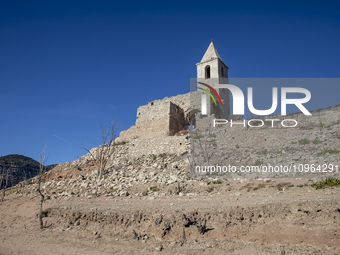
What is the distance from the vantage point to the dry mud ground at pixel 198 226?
6.14 metres

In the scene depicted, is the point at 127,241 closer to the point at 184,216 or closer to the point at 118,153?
the point at 184,216

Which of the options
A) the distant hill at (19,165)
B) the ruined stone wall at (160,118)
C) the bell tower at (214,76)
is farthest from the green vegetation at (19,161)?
the bell tower at (214,76)

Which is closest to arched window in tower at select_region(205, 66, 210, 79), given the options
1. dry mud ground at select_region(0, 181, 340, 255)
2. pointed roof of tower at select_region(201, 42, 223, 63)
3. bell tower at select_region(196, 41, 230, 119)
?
bell tower at select_region(196, 41, 230, 119)

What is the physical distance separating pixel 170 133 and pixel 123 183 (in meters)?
7.85

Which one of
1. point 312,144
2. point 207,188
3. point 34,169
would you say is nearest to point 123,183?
point 207,188

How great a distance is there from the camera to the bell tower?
69.1 feet

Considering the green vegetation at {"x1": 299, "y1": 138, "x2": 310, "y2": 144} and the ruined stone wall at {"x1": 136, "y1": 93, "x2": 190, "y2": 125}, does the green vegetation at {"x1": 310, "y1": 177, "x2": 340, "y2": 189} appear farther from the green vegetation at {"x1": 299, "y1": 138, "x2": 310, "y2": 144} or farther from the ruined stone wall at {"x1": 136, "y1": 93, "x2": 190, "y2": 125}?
the ruined stone wall at {"x1": 136, "y1": 93, "x2": 190, "y2": 125}

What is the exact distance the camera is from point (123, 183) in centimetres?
1238

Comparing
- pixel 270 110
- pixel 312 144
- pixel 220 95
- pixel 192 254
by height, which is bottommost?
pixel 192 254

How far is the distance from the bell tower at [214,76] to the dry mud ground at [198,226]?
477 inches

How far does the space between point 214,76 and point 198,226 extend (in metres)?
17.4

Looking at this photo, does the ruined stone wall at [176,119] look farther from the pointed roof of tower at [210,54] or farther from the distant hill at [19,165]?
the distant hill at [19,165]

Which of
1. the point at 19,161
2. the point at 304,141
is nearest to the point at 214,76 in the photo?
the point at 304,141

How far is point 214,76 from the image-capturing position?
22250mm
